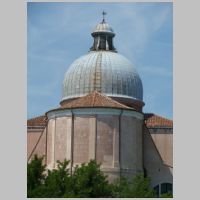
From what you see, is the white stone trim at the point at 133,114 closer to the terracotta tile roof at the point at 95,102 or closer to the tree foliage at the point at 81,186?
the terracotta tile roof at the point at 95,102

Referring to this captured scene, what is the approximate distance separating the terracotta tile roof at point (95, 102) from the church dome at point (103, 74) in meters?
2.55

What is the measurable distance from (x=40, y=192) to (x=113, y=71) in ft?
47.7

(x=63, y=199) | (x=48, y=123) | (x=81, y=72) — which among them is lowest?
(x=63, y=199)

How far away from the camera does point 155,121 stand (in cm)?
4731

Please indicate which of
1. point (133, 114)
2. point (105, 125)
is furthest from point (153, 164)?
point (105, 125)

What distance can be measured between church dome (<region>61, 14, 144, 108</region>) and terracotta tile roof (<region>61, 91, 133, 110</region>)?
8.38 ft

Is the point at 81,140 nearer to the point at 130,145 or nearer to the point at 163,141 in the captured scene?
the point at 130,145

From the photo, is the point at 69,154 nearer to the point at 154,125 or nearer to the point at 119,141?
the point at 119,141

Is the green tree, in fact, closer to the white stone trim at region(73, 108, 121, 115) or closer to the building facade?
the building facade

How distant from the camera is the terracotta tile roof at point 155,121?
4693cm

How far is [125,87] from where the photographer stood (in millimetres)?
45594

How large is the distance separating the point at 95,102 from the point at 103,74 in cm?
427

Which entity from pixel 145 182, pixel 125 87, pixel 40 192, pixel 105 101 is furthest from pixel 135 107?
pixel 40 192

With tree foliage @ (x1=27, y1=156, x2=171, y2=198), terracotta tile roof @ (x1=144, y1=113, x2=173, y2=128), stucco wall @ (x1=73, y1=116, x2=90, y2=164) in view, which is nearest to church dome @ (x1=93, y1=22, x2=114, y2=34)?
terracotta tile roof @ (x1=144, y1=113, x2=173, y2=128)
